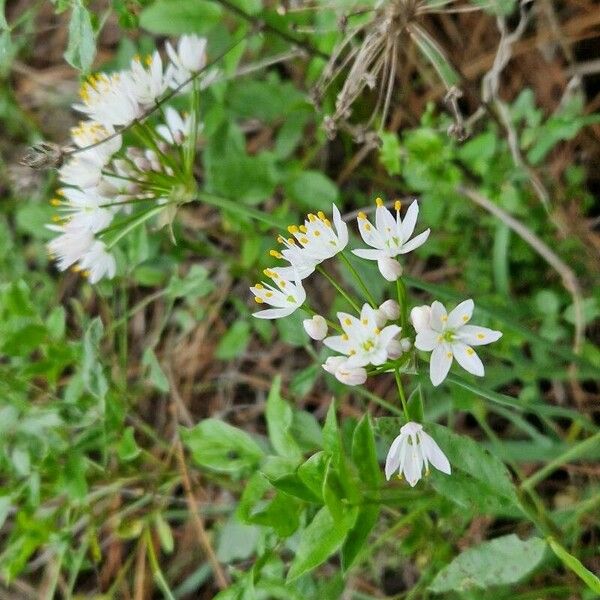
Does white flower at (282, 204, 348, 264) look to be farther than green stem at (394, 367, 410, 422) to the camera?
Yes

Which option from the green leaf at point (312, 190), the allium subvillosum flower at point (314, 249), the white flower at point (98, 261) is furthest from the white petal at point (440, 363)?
the green leaf at point (312, 190)

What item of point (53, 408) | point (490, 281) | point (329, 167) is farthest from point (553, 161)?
point (53, 408)

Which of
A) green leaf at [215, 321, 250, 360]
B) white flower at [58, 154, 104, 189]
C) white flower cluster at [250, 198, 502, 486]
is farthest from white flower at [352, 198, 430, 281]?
green leaf at [215, 321, 250, 360]

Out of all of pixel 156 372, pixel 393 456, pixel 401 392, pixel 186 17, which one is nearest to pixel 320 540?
pixel 393 456

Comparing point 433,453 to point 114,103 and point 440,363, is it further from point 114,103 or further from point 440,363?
point 114,103

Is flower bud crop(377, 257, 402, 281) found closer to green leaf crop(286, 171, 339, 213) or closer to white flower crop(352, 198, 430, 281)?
white flower crop(352, 198, 430, 281)

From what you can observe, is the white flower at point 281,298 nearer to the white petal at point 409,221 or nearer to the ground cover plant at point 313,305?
the ground cover plant at point 313,305

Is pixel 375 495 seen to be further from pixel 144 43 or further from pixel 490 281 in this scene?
pixel 144 43
